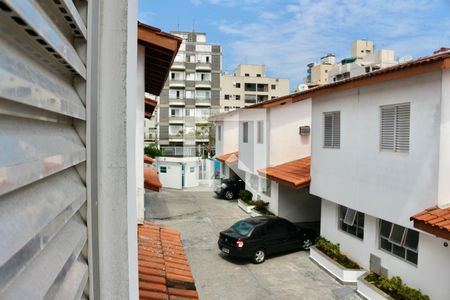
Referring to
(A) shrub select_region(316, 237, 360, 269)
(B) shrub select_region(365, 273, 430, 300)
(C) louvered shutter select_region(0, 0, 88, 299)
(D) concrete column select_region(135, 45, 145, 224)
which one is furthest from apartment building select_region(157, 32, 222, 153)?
(C) louvered shutter select_region(0, 0, 88, 299)

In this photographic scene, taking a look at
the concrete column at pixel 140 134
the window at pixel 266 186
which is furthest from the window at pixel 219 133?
the concrete column at pixel 140 134

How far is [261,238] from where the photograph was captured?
47.6 feet

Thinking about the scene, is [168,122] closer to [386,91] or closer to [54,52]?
[386,91]

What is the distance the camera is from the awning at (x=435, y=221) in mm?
7830

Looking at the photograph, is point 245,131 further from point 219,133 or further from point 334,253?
point 219,133

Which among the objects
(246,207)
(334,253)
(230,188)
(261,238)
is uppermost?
(230,188)

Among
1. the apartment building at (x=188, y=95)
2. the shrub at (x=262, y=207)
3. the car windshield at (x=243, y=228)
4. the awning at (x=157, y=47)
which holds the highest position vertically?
the apartment building at (x=188, y=95)

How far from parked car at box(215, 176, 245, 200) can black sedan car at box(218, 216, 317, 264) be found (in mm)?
11417

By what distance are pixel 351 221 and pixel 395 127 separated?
13.3 ft

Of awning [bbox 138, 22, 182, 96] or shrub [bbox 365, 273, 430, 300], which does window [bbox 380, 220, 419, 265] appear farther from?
awning [bbox 138, 22, 182, 96]

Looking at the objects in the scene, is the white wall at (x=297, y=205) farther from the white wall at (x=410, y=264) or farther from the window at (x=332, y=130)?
the window at (x=332, y=130)

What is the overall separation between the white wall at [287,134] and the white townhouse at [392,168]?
4.87m

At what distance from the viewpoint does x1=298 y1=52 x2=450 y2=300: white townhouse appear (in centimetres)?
856

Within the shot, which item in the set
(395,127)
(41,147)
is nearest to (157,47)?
(41,147)
